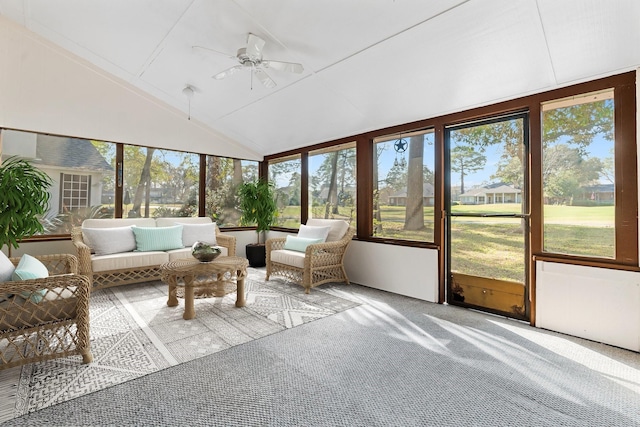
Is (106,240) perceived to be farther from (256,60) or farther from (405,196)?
(405,196)

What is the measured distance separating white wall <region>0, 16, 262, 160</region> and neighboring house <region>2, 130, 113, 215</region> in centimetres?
16

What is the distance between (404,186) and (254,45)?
2.61 meters

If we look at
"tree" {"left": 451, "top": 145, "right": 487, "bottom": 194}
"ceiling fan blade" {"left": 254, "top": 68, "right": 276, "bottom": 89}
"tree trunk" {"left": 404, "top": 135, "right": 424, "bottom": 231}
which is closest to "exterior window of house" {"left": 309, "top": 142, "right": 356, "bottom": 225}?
"tree trunk" {"left": 404, "top": 135, "right": 424, "bottom": 231}

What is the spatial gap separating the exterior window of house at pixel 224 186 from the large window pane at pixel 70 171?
1.63 m

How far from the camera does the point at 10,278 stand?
2.21 metres

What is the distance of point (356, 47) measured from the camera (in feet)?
10.3

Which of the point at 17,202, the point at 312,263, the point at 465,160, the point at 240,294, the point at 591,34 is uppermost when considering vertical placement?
the point at 591,34

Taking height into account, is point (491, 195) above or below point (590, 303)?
above

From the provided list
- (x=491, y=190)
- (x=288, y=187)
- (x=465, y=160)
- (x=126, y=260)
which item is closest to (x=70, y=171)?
(x=126, y=260)

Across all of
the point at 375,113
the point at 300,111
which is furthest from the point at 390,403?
the point at 300,111

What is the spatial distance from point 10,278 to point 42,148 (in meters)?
3.10

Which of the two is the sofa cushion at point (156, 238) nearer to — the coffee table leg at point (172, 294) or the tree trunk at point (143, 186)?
the tree trunk at point (143, 186)

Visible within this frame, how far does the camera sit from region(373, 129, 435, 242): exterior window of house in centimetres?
405

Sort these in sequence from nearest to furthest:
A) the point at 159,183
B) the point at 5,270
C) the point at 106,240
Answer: the point at 5,270, the point at 106,240, the point at 159,183
